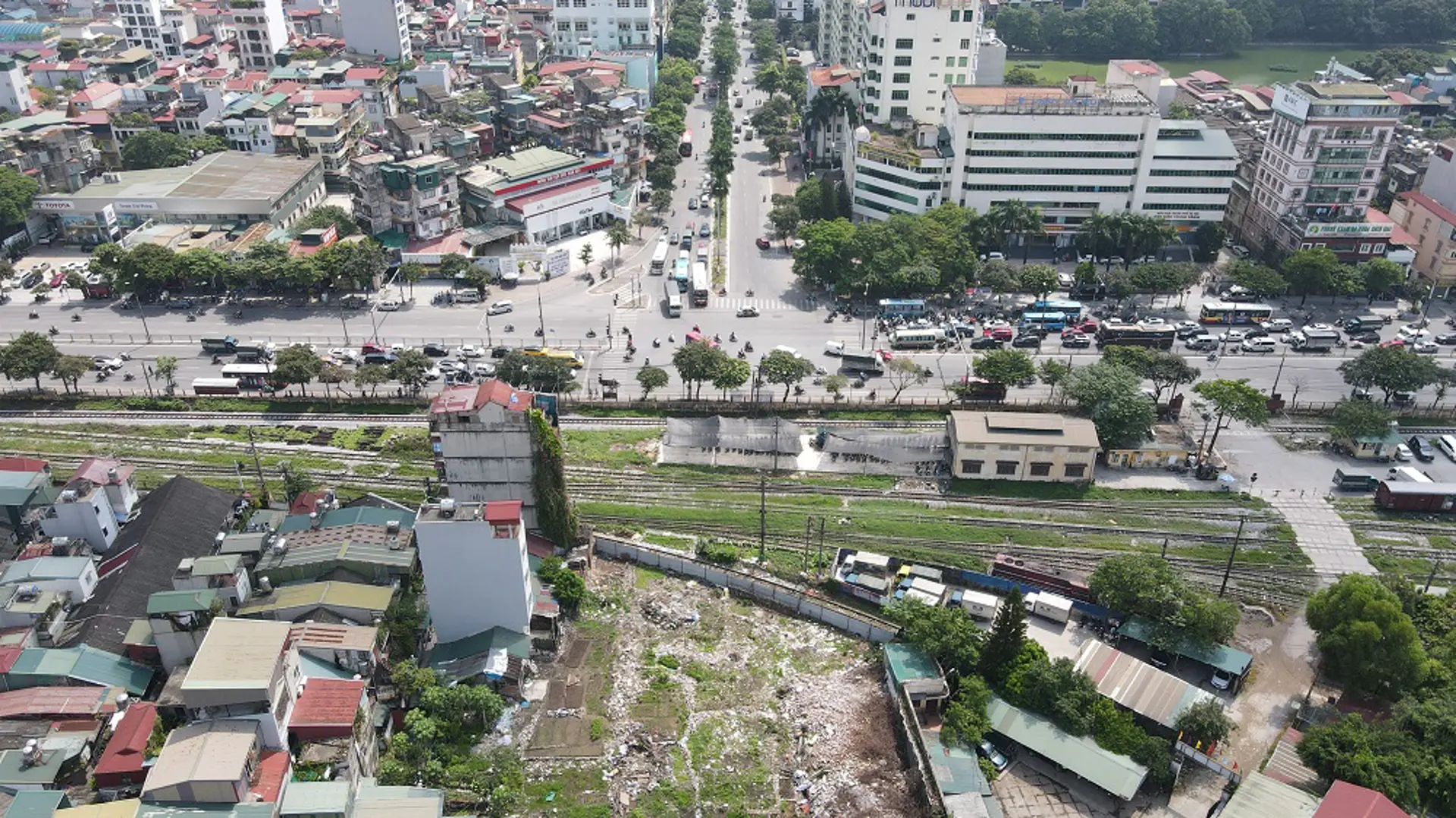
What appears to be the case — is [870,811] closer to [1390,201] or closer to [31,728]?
[31,728]

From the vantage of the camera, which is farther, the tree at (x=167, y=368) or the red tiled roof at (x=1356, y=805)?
the tree at (x=167, y=368)

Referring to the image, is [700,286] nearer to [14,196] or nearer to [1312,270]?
[1312,270]

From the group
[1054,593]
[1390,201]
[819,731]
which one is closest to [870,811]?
[819,731]

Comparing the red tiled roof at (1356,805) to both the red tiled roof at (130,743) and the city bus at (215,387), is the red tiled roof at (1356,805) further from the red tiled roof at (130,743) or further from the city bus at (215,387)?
the city bus at (215,387)

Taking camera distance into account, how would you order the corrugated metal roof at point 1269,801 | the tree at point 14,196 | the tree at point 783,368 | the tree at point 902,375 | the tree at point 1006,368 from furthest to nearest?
1. the tree at point 14,196
2. the tree at point 902,375
3. the tree at point 783,368
4. the tree at point 1006,368
5. the corrugated metal roof at point 1269,801

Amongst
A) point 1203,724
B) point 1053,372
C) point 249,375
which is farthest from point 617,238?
point 1203,724

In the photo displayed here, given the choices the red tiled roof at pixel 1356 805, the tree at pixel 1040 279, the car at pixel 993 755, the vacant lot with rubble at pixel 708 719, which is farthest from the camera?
the tree at pixel 1040 279

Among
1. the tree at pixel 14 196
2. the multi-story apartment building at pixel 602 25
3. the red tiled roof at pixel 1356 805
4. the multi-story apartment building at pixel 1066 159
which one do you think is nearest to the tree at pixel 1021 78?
the multi-story apartment building at pixel 1066 159
